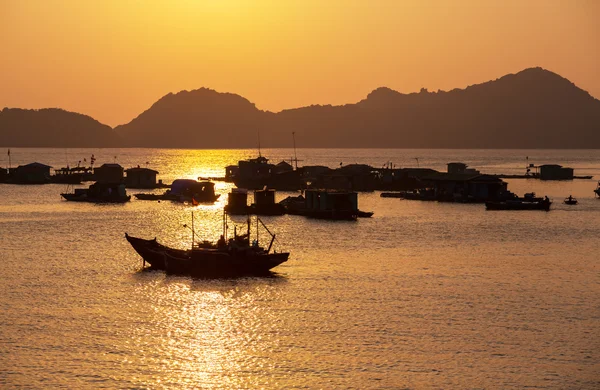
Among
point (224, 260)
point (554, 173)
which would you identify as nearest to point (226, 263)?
point (224, 260)

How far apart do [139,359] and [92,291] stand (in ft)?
53.9

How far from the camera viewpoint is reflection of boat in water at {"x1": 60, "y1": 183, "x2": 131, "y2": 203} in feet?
424

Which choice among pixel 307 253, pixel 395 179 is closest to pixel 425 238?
pixel 307 253

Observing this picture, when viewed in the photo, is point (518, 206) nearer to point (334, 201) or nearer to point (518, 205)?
point (518, 205)

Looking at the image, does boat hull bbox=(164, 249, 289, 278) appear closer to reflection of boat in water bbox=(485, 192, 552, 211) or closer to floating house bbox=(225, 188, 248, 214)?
floating house bbox=(225, 188, 248, 214)

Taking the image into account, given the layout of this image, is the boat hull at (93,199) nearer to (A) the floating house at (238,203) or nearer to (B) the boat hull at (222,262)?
(A) the floating house at (238,203)

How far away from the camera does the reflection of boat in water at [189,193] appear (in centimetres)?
13138

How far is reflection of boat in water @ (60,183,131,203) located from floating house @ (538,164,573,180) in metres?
103

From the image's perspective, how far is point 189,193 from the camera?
133 m

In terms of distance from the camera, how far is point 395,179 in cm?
16050

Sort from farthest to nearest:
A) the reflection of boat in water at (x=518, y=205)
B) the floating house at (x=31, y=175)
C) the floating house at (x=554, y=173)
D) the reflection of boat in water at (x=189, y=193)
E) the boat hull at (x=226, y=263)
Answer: the floating house at (x=554, y=173) → the floating house at (x=31, y=175) → the reflection of boat in water at (x=189, y=193) → the reflection of boat in water at (x=518, y=205) → the boat hull at (x=226, y=263)

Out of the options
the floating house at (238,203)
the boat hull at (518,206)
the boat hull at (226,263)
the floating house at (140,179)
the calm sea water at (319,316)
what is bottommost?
the calm sea water at (319,316)

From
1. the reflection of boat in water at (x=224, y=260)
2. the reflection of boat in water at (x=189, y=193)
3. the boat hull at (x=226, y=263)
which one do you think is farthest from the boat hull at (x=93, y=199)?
the boat hull at (x=226, y=263)

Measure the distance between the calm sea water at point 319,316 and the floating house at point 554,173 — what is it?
4291 inches
